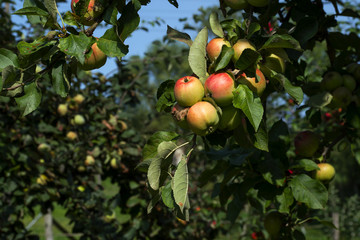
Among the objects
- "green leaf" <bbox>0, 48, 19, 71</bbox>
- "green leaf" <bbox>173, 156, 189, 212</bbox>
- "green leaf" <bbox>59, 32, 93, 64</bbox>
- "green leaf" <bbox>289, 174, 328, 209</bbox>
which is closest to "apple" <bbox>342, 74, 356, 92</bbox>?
"green leaf" <bbox>289, 174, 328, 209</bbox>

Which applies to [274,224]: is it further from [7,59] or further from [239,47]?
[7,59]

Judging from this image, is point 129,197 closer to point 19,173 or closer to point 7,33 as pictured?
point 19,173

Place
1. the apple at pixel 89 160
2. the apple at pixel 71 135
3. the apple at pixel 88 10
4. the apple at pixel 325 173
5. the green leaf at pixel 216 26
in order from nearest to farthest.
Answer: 1. the apple at pixel 88 10
2. the green leaf at pixel 216 26
3. the apple at pixel 325 173
4. the apple at pixel 89 160
5. the apple at pixel 71 135

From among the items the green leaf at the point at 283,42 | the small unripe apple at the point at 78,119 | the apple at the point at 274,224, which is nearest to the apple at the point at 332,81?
the apple at the point at 274,224

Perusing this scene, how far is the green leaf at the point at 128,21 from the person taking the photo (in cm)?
95

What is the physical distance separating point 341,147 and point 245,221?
1.96 meters

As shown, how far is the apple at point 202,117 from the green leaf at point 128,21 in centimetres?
25

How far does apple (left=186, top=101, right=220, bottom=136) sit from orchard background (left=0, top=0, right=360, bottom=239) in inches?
0.7

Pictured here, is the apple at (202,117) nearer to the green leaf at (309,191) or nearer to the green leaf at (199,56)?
the green leaf at (199,56)

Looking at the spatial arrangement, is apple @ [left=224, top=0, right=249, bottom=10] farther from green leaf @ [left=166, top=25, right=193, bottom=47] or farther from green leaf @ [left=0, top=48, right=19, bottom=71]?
green leaf @ [left=0, top=48, right=19, bottom=71]

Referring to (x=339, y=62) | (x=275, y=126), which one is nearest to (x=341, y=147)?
(x=339, y=62)

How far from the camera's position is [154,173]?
36.0 inches

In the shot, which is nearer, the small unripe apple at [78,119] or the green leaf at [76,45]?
the green leaf at [76,45]

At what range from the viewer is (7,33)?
3451 millimetres
